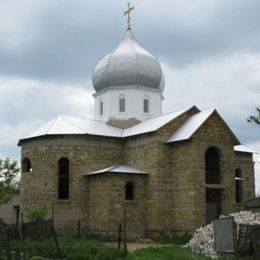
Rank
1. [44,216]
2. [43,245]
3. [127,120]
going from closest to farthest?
[43,245]
[44,216]
[127,120]

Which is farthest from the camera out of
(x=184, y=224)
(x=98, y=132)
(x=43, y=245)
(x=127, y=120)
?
(x=127, y=120)

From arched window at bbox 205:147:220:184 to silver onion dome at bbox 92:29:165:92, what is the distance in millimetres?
7532

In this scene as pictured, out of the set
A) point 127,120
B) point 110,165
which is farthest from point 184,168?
point 127,120

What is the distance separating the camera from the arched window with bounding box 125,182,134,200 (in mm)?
30797

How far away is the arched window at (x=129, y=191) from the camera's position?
101 ft

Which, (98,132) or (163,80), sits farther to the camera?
(163,80)

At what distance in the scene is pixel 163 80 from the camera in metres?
38.2

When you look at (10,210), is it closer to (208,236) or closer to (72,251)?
(208,236)

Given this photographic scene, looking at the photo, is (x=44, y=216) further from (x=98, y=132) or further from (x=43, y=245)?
(x=43, y=245)

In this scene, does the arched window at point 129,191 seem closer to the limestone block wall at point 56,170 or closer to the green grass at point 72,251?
the limestone block wall at point 56,170

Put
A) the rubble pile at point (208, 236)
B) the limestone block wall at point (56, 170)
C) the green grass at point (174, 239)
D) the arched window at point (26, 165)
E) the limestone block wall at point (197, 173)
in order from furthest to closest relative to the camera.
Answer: the arched window at point (26, 165) < the limestone block wall at point (56, 170) < the limestone block wall at point (197, 173) < the green grass at point (174, 239) < the rubble pile at point (208, 236)

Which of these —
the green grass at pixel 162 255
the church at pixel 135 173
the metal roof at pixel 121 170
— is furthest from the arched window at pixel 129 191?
the green grass at pixel 162 255

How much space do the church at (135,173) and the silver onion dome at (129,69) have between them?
A: 296 centimetres

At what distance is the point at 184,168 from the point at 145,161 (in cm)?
262
